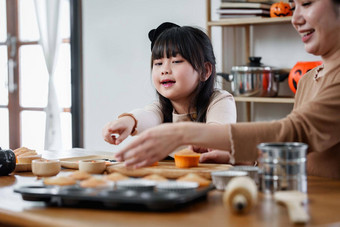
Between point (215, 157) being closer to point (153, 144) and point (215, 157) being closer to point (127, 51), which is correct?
point (153, 144)

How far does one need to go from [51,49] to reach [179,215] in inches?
172

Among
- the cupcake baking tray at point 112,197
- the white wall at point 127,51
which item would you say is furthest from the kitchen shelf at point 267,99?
the cupcake baking tray at point 112,197

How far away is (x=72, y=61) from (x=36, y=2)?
0.73 m

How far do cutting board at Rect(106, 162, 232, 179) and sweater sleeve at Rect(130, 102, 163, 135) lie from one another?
1.65 feet

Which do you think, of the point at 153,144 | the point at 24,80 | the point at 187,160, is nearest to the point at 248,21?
the point at 187,160

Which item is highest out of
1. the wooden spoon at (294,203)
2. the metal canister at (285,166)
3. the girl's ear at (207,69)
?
the girl's ear at (207,69)

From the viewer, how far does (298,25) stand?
1.58m

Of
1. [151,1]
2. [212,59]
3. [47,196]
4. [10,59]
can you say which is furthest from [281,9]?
[10,59]

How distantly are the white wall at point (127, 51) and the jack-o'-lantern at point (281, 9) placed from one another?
317 mm

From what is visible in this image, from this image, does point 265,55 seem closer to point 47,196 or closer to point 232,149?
point 232,149

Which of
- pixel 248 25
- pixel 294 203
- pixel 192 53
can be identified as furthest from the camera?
pixel 248 25

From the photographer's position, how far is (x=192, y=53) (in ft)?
7.30

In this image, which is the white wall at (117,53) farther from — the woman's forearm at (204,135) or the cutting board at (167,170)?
the woman's forearm at (204,135)

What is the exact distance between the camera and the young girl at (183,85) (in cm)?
215
